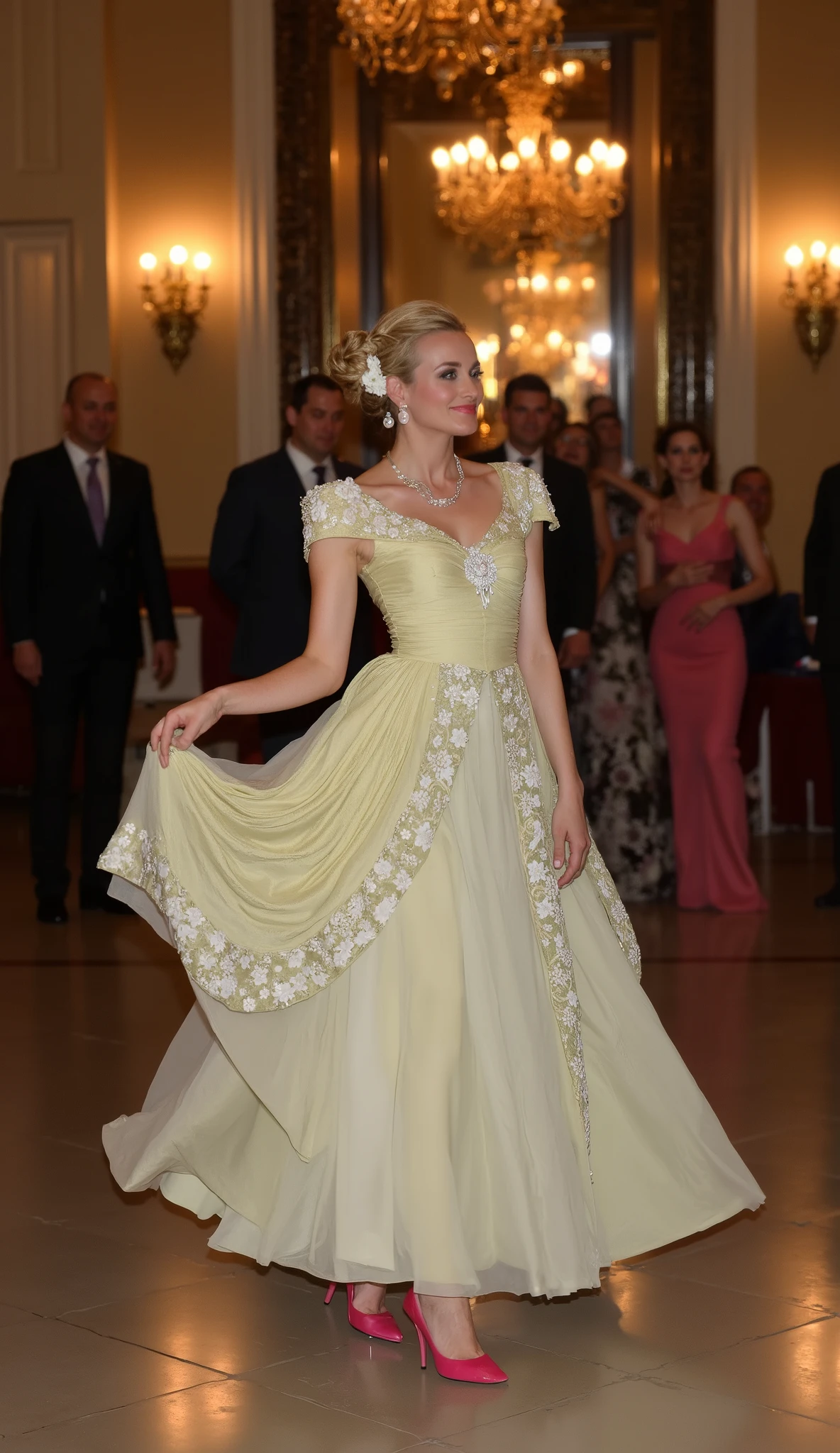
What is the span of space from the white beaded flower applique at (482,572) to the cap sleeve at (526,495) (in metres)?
0.14

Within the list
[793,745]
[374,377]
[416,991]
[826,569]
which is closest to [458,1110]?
[416,991]

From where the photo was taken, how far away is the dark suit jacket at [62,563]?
6.77 m

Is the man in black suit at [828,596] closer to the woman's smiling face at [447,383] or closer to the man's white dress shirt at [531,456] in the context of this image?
the man's white dress shirt at [531,456]

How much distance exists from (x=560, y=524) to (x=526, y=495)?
324 cm

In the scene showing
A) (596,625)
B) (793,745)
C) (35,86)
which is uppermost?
(35,86)

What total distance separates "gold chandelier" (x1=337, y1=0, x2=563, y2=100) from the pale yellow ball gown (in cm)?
712

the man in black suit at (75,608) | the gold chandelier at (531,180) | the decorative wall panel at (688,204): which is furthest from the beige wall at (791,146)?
the man in black suit at (75,608)

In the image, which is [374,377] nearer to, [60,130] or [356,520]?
[356,520]

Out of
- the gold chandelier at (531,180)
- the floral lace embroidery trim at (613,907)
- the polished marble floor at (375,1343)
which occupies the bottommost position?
the polished marble floor at (375,1343)

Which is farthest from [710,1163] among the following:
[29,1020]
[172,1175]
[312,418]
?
[312,418]

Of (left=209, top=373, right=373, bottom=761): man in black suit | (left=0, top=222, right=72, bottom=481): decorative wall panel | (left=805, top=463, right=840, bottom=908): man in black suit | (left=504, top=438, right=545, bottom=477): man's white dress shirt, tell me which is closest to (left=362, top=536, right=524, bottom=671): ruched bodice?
(left=209, top=373, right=373, bottom=761): man in black suit

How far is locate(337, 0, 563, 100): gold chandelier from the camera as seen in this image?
9.59 meters

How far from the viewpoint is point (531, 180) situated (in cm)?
1077

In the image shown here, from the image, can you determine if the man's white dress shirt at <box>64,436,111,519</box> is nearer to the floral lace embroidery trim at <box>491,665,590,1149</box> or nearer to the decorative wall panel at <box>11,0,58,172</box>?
the floral lace embroidery trim at <box>491,665,590,1149</box>
